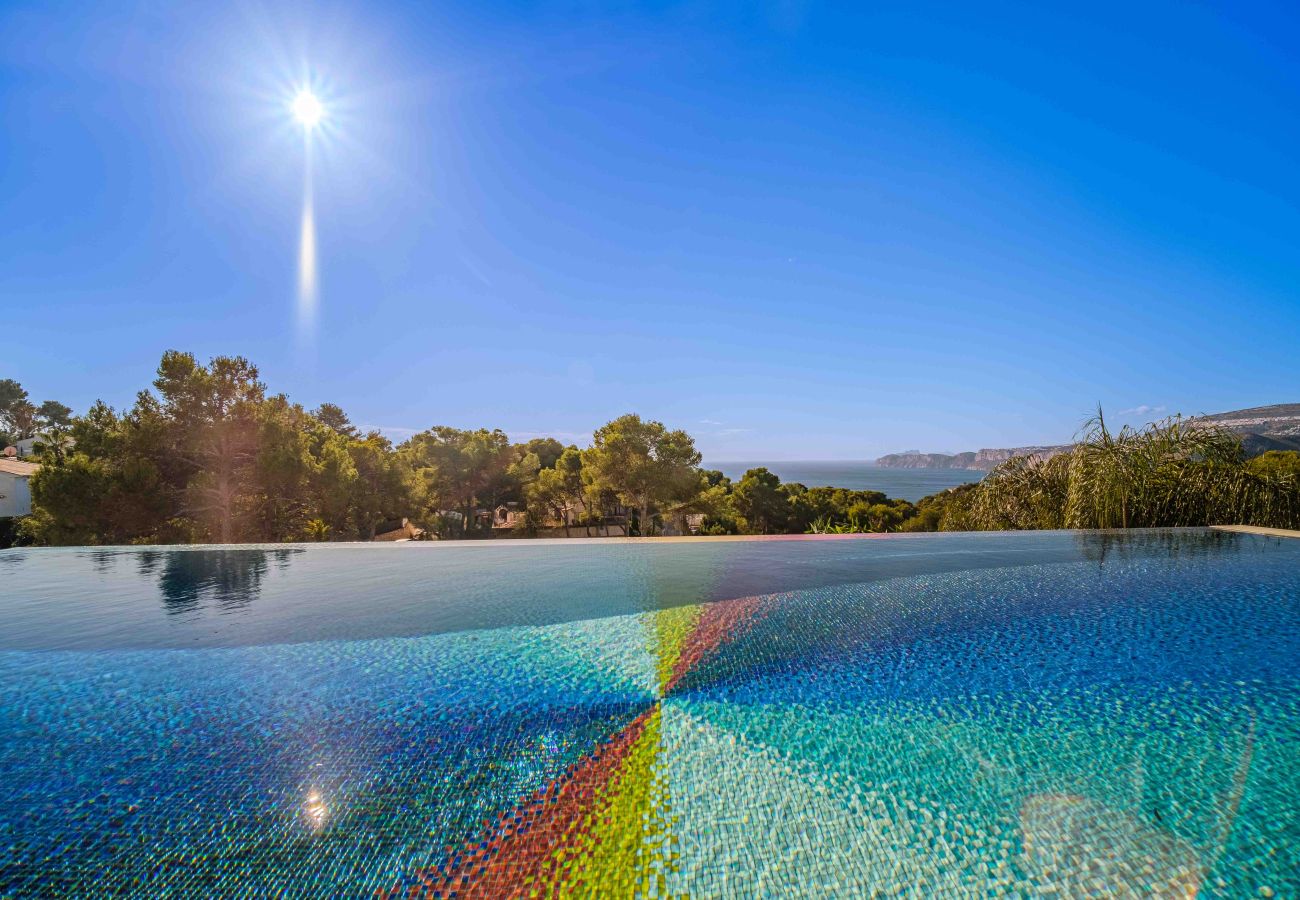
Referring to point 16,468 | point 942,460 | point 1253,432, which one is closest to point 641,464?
point 1253,432

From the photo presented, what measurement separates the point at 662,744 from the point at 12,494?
34035 millimetres

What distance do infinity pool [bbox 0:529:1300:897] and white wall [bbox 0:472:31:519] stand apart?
A: 93.8 ft

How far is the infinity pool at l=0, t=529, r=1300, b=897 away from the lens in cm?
139

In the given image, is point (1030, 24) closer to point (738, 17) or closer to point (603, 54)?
point (738, 17)

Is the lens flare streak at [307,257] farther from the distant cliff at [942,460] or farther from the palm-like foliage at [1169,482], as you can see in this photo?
the distant cliff at [942,460]

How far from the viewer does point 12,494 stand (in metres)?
23.0

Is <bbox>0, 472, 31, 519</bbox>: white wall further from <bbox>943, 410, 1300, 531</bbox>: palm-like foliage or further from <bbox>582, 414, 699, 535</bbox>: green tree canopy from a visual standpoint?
<bbox>943, 410, 1300, 531</bbox>: palm-like foliage

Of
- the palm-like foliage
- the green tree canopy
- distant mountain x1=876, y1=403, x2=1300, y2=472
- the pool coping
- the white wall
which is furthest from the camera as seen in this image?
the white wall

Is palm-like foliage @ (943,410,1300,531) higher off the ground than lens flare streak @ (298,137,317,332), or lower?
lower

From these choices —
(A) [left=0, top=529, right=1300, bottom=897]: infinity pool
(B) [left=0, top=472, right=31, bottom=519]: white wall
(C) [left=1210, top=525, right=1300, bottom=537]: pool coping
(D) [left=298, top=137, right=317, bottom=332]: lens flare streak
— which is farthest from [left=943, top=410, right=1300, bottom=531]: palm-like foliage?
(B) [left=0, top=472, right=31, bottom=519]: white wall

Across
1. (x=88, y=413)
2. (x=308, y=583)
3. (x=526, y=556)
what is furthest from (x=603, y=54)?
(x=88, y=413)

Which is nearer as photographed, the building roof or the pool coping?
the pool coping

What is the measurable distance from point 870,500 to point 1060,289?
12137 millimetres

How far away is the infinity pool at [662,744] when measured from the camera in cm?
139
